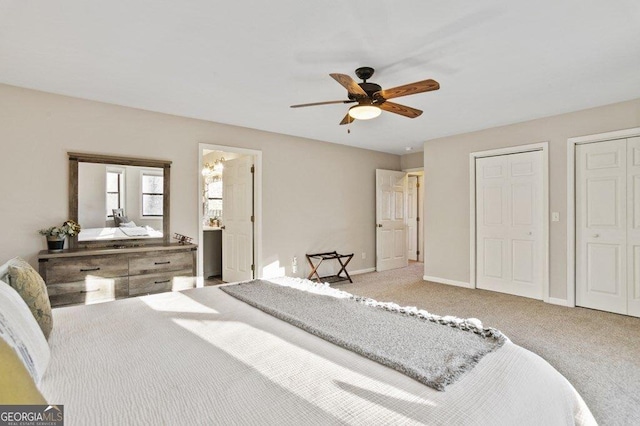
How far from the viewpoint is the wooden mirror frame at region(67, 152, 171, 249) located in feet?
11.0

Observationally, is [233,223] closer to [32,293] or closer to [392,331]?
[32,293]

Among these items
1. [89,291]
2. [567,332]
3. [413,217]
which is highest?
[413,217]

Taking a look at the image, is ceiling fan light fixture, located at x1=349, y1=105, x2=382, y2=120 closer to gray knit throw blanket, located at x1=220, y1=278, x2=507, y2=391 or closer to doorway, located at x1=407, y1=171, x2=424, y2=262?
gray knit throw blanket, located at x1=220, y1=278, x2=507, y2=391

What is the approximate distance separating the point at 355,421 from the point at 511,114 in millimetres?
4314

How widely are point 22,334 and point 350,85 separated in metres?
2.24

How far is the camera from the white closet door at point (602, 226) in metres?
3.67

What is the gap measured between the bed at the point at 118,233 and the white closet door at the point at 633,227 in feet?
17.5

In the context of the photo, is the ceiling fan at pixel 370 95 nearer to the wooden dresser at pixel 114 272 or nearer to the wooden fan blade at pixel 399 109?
the wooden fan blade at pixel 399 109

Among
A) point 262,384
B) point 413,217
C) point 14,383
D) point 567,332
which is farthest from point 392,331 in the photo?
point 413,217

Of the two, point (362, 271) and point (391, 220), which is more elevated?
point (391, 220)

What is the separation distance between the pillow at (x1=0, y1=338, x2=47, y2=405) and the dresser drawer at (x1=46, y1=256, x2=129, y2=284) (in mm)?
2688

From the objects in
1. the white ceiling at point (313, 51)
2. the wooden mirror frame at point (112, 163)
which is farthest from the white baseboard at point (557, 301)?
the wooden mirror frame at point (112, 163)

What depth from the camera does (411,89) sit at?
249 centimetres

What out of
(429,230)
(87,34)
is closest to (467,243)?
(429,230)
